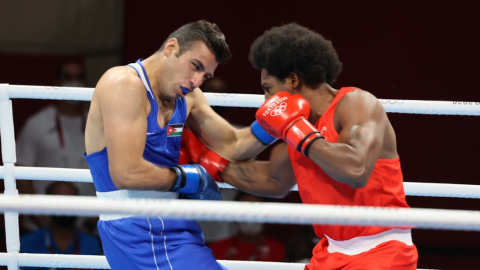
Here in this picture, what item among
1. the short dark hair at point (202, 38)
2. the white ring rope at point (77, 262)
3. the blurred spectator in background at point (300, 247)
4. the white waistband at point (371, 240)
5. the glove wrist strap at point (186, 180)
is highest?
the short dark hair at point (202, 38)

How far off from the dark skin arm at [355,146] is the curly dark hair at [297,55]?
0.20 meters

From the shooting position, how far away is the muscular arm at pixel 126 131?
1854 millimetres

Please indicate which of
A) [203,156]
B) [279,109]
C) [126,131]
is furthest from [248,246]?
[126,131]

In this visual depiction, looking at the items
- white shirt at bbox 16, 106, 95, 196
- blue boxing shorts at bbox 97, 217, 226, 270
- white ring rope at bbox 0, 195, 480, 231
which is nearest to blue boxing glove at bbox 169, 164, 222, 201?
blue boxing shorts at bbox 97, 217, 226, 270

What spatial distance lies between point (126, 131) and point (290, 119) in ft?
1.82

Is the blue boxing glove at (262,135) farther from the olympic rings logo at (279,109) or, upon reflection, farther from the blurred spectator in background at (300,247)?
the blurred spectator in background at (300,247)

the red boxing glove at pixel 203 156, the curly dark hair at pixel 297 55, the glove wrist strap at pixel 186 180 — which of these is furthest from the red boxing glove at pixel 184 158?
the curly dark hair at pixel 297 55

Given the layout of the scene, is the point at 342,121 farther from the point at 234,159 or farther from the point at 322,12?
the point at 322,12

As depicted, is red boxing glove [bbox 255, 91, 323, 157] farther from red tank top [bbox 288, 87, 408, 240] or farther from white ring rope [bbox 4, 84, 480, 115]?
white ring rope [bbox 4, 84, 480, 115]

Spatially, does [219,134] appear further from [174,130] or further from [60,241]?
[60,241]

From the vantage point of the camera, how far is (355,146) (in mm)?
1806

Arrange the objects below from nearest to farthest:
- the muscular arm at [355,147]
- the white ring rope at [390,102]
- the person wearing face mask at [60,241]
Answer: the muscular arm at [355,147], the white ring rope at [390,102], the person wearing face mask at [60,241]

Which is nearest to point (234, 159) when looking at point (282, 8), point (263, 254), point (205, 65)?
point (205, 65)

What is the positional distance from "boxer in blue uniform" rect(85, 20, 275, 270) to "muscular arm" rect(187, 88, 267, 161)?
171 mm
